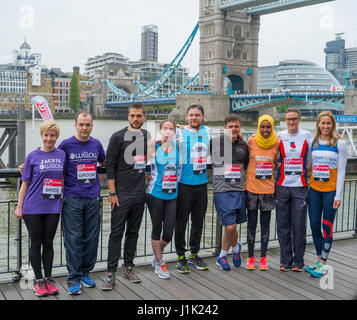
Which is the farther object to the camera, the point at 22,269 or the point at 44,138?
the point at 22,269

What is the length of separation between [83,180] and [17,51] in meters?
92.0

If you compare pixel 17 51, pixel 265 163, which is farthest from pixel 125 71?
pixel 265 163

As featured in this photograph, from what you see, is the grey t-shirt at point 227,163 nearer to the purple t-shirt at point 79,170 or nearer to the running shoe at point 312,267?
the running shoe at point 312,267

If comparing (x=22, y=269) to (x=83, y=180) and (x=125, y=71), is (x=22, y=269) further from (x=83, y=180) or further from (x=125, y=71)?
(x=125, y=71)

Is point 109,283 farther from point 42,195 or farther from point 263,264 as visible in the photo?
point 263,264

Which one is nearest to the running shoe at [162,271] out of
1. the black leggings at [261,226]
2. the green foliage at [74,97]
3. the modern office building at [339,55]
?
the black leggings at [261,226]

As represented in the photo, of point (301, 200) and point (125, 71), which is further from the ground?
point (125, 71)

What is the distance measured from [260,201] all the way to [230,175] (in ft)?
1.06

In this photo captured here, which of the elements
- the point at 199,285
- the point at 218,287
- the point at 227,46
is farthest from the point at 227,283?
the point at 227,46

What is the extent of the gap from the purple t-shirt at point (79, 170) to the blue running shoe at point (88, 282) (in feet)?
1.92

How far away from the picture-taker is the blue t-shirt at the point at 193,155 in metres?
3.53
